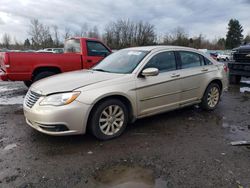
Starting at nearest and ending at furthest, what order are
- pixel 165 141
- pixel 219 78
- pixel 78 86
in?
pixel 78 86 → pixel 165 141 → pixel 219 78

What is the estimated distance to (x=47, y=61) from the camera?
24.3 ft

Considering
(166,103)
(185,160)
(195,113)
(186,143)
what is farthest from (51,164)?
(195,113)

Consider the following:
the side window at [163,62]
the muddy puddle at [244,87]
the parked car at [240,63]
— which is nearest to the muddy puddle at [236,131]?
the side window at [163,62]

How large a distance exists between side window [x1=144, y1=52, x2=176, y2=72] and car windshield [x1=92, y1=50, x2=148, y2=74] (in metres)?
0.22

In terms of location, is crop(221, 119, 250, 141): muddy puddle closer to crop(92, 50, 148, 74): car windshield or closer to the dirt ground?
the dirt ground

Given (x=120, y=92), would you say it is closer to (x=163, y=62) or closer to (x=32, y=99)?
(x=163, y=62)

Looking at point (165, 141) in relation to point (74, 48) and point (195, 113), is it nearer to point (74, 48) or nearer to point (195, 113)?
point (195, 113)

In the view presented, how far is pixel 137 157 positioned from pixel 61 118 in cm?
129

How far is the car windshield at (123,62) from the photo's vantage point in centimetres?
468

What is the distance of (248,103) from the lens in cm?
702

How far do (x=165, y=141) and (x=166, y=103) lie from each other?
99cm

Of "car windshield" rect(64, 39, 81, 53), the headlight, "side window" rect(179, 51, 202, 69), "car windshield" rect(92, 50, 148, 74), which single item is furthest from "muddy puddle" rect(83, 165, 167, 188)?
"car windshield" rect(64, 39, 81, 53)

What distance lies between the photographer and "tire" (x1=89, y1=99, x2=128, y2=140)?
3984mm

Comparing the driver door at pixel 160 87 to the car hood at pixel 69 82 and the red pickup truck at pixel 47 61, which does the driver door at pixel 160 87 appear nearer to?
the car hood at pixel 69 82
